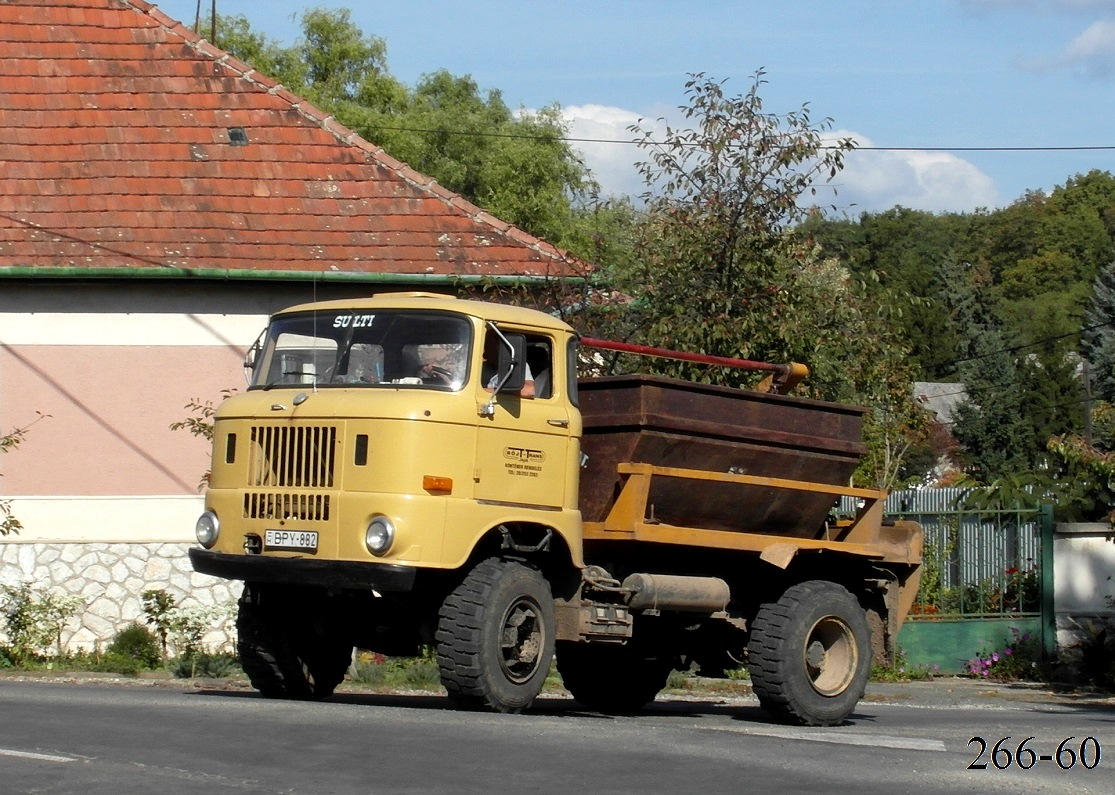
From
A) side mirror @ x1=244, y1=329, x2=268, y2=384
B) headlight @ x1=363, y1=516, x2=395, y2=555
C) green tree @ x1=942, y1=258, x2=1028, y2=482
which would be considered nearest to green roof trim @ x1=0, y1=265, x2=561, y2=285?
side mirror @ x1=244, y1=329, x2=268, y2=384

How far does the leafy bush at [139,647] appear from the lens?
17.4 meters

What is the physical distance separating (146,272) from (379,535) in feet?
31.2

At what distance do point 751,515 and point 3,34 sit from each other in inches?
539

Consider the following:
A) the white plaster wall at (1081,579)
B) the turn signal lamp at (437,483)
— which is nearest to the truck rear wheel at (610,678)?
the turn signal lamp at (437,483)

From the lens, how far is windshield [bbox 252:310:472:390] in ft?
33.7

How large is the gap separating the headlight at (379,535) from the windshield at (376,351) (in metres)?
0.98

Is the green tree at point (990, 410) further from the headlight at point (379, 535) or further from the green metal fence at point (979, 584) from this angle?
the headlight at point (379, 535)

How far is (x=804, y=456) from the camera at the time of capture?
1204cm

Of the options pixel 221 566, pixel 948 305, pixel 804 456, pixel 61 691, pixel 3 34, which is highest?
pixel 948 305

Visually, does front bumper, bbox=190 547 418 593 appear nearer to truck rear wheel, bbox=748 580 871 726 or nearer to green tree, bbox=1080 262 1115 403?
truck rear wheel, bbox=748 580 871 726

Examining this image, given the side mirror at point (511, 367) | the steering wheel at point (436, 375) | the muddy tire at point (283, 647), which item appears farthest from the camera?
the muddy tire at point (283, 647)

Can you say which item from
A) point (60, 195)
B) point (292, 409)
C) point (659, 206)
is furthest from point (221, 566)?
point (60, 195)

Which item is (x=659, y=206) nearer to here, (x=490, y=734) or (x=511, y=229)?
(x=511, y=229)

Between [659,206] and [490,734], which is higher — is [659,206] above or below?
above
